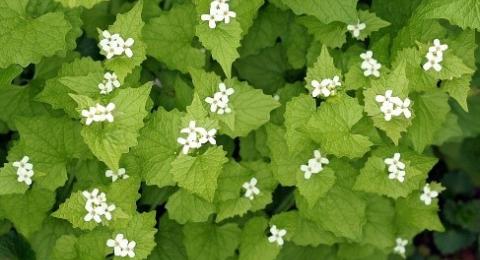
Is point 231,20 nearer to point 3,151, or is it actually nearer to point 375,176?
point 375,176

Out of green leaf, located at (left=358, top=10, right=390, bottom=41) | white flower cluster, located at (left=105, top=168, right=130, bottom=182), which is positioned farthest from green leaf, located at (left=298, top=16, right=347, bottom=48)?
white flower cluster, located at (left=105, top=168, right=130, bottom=182)

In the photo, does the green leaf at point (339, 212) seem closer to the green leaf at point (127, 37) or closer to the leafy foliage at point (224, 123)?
the leafy foliage at point (224, 123)

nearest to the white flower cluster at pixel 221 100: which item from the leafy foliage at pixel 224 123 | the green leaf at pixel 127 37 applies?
A: the leafy foliage at pixel 224 123

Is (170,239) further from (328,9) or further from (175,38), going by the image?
(328,9)

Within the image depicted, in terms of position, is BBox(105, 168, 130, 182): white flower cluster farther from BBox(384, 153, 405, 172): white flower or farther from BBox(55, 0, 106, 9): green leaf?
BBox(384, 153, 405, 172): white flower

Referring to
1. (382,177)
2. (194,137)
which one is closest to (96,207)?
(194,137)

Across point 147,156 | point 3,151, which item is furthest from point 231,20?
point 3,151
